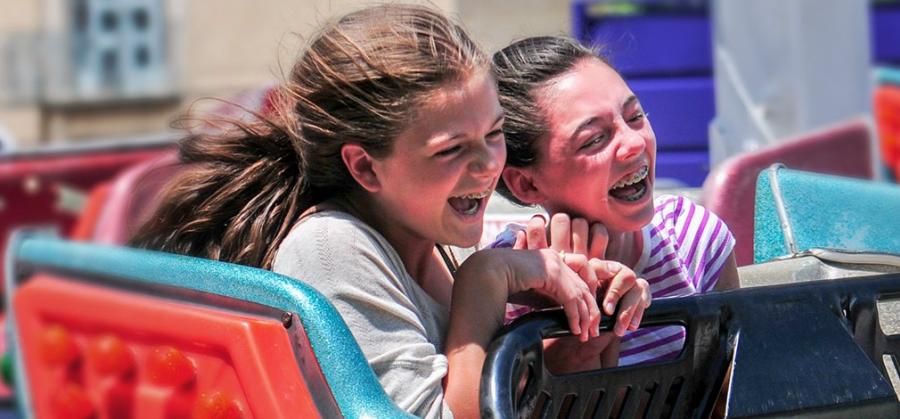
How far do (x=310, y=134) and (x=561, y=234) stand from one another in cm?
32

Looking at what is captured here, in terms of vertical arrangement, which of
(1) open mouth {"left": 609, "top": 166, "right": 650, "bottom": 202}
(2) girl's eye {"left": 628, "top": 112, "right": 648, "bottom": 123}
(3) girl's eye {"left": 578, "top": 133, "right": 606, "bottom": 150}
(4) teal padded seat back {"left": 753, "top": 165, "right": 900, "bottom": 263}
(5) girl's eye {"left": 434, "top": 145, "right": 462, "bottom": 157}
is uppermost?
(5) girl's eye {"left": 434, "top": 145, "right": 462, "bottom": 157}

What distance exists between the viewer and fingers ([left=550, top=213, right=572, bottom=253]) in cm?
160

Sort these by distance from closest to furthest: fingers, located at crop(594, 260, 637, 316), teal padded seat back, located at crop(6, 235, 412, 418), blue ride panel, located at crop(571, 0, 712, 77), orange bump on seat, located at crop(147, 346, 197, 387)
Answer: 1. teal padded seat back, located at crop(6, 235, 412, 418)
2. fingers, located at crop(594, 260, 637, 316)
3. orange bump on seat, located at crop(147, 346, 197, 387)
4. blue ride panel, located at crop(571, 0, 712, 77)

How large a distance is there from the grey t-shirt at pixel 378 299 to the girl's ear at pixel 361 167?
0.14 feet

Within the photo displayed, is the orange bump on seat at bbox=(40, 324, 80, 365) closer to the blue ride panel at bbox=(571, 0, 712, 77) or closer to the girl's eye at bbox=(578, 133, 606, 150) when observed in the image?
the girl's eye at bbox=(578, 133, 606, 150)

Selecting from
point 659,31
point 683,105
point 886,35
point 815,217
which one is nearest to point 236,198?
point 815,217

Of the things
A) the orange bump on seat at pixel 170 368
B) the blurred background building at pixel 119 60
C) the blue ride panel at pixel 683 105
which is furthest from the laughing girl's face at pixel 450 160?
the blurred background building at pixel 119 60

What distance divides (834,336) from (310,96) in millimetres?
644

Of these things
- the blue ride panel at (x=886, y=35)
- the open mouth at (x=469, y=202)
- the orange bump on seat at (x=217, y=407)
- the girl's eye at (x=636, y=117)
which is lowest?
the blue ride panel at (x=886, y=35)

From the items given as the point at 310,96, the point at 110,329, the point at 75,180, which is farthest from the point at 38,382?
the point at 75,180

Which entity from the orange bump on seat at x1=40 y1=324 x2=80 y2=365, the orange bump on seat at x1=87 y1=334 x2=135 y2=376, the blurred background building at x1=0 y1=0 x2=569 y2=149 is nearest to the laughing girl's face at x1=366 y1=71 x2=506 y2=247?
the orange bump on seat at x1=87 y1=334 x2=135 y2=376

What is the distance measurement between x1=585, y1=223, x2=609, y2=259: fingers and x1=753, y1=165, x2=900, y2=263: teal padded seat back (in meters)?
0.48

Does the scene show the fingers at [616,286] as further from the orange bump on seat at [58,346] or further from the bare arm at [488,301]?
the orange bump on seat at [58,346]

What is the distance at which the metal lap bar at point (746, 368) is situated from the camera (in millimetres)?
1374
